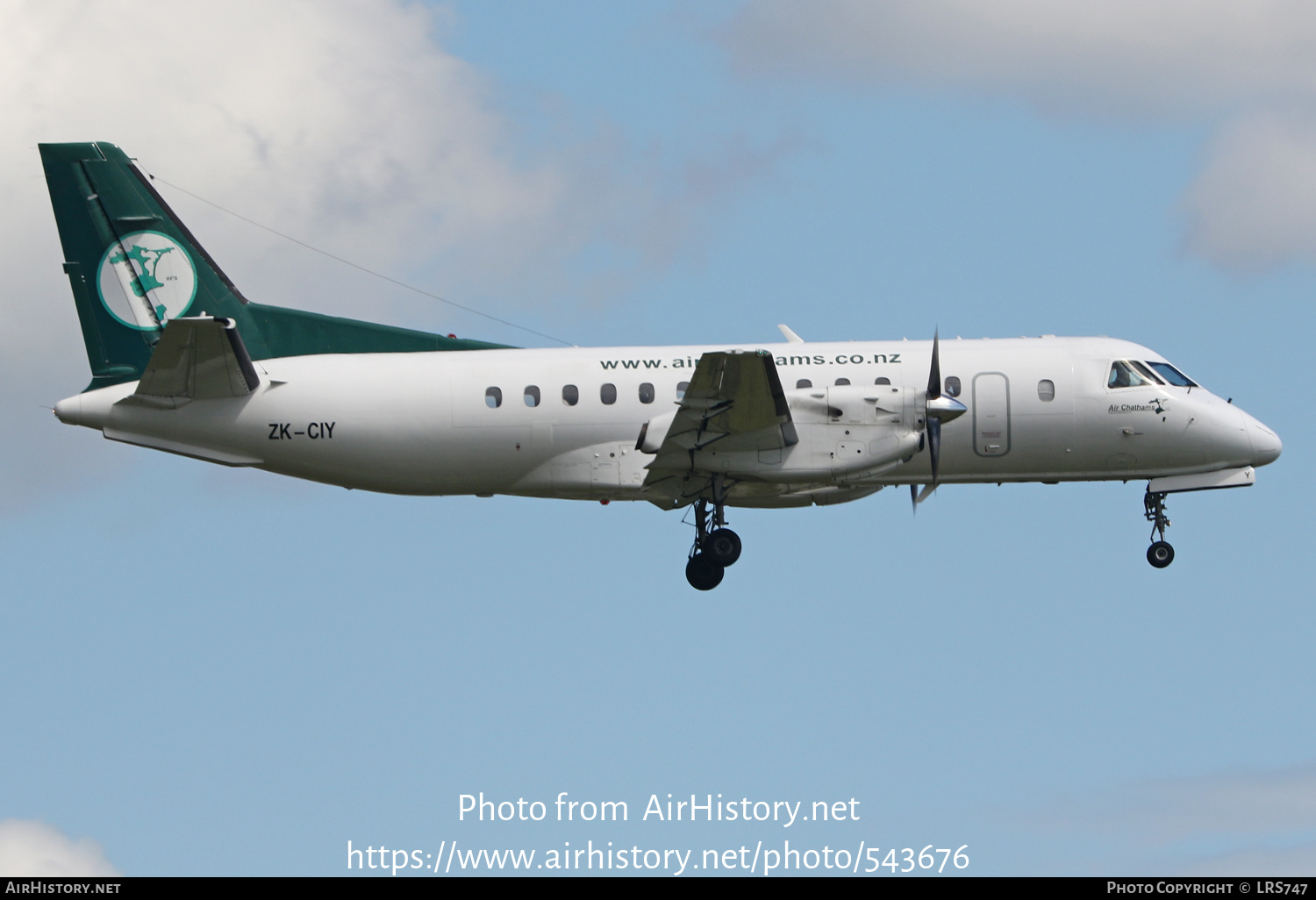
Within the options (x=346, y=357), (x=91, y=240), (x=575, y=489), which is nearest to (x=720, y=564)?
(x=575, y=489)

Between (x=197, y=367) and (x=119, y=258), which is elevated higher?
(x=119, y=258)

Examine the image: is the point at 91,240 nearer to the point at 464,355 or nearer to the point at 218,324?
the point at 218,324

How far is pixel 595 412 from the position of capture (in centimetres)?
2577

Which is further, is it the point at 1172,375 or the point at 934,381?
the point at 1172,375

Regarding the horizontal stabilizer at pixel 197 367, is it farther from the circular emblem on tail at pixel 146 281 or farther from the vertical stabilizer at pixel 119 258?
the circular emblem on tail at pixel 146 281

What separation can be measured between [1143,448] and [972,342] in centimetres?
334

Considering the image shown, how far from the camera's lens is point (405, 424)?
26.0 metres

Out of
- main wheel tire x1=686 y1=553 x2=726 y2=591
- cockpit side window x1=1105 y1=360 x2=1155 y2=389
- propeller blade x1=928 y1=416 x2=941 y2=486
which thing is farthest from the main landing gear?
cockpit side window x1=1105 y1=360 x2=1155 y2=389

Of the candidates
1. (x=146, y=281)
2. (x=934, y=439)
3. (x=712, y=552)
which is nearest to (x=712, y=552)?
(x=712, y=552)

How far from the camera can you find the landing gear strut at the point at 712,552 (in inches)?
1021

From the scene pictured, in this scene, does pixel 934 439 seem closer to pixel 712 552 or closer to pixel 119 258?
pixel 712 552

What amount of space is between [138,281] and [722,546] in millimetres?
11000

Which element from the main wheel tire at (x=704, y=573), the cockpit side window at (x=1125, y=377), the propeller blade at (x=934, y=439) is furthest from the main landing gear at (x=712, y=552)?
the cockpit side window at (x=1125, y=377)

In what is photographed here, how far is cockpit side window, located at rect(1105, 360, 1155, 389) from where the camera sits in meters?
26.4
